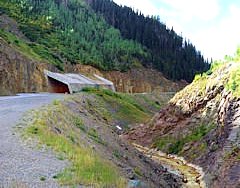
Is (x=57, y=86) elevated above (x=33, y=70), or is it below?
below

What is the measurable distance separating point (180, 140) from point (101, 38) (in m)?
92.5

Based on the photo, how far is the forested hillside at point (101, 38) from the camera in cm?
10338

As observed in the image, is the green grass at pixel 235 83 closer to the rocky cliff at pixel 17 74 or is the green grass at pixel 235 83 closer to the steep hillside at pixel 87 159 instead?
the steep hillside at pixel 87 159

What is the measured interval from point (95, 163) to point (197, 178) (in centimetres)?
1177

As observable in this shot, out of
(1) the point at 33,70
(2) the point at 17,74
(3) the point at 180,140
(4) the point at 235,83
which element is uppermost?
(4) the point at 235,83

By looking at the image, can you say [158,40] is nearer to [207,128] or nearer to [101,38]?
[101,38]

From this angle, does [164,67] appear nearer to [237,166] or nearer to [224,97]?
[224,97]

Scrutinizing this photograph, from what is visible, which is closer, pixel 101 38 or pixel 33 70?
pixel 33 70

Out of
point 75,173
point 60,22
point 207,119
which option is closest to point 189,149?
point 207,119

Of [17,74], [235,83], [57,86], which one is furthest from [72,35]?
[235,83]

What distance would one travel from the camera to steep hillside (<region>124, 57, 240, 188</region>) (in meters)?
23.6

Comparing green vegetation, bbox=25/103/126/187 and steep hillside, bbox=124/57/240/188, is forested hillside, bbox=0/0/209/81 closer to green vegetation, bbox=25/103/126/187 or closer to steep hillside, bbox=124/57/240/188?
steep hillside, bbox=124/57/240/188

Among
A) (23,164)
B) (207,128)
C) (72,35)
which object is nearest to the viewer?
(23,164)

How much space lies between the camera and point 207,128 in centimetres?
3331
